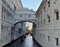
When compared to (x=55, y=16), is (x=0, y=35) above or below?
below

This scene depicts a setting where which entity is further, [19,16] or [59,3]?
[19,16]

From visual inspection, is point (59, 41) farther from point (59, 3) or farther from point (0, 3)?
point (0, 3)

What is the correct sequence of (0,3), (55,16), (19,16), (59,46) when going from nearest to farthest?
(59,46) → (55,16) → (0,3) → (19,16)

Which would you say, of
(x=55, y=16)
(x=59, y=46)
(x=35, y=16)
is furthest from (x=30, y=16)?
(x=59, y=46)

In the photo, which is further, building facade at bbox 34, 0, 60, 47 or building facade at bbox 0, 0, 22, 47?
building facade at bbox 0, 0, 22, 47

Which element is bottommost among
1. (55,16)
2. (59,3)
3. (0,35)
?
(0,35)

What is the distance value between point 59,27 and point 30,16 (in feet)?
68.3

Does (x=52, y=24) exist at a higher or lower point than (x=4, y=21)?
lower

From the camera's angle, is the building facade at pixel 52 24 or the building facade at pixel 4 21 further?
the building facade at pixel 4 21

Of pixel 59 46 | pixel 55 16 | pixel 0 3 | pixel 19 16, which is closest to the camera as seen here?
pixel 59 46

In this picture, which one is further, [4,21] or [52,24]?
[4,21]

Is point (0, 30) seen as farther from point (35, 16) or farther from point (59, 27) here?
point (35, 16)

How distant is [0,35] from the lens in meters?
17.6

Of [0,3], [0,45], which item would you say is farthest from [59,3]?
[0,45]
